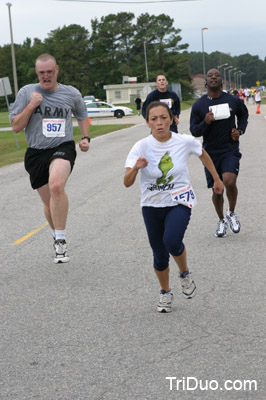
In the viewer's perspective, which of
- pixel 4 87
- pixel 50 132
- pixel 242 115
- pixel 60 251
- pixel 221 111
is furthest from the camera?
pixel 4 87

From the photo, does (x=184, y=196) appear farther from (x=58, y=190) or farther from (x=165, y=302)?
(x=58, y=190)

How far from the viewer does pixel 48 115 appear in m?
6.70

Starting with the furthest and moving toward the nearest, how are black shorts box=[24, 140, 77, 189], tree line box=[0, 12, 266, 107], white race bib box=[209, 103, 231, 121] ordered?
tree line box=[0, 12, 266, 107] → white race bib box=[209, 103, 231, 121] → black shorts box=[24, 140, 77, 189]

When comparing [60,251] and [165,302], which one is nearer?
[165,302]

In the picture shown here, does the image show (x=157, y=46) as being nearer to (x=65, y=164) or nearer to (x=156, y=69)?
(x=156, y=69)

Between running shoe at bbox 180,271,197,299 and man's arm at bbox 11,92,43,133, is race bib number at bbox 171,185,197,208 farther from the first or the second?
man's arm at bbox 11,92,43,133

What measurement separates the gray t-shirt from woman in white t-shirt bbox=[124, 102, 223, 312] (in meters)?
2.00

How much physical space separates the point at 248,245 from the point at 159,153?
8.89 ft

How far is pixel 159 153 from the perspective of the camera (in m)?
4.95

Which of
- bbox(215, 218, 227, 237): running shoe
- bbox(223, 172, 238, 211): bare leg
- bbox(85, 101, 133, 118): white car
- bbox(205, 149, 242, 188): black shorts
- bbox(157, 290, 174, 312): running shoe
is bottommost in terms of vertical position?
bbox(85, 101, 133, 118): white car

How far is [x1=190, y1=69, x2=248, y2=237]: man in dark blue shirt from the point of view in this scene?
25.0 ft

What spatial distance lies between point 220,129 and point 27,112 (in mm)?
2398

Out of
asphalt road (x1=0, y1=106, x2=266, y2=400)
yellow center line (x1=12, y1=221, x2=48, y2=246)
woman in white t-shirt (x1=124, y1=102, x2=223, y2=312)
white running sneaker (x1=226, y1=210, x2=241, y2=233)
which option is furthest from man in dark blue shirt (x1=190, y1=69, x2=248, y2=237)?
woman in white t-shirt (x1=124, y1=102, x2=223, y2=312)

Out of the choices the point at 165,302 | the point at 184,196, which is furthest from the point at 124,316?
the point at 184,196
